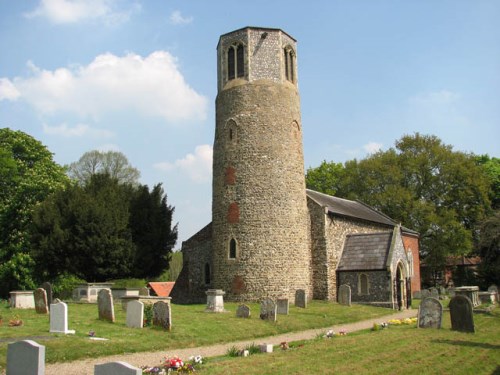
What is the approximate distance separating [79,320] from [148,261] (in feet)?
52.8

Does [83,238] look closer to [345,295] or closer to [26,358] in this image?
[345,295]

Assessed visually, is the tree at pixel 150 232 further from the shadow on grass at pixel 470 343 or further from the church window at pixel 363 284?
the shadow on grass at pixel 470 343

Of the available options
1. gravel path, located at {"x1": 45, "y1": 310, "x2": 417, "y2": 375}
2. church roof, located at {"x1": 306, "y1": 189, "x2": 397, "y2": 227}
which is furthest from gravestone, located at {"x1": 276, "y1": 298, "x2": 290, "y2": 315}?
church roof, located at {"x1": 306, "y1": 189, "x2": 397, "y2": 227}

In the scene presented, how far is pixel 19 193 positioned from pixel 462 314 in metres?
29.5

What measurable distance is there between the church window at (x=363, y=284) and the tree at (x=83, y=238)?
44.6ft

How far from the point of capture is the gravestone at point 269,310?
61.4 feet

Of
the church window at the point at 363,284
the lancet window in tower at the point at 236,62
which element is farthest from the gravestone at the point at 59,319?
the church window at the point at 363,284

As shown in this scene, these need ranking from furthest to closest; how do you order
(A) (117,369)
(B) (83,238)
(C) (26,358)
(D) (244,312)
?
(B) (83,238), (D) (244,312), (C) (26,358), (A) (117,369)

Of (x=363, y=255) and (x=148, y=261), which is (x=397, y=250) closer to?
(x=363, y=255)

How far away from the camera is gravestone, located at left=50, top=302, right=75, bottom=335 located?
13883 mm

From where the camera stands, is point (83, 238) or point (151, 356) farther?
point (83, 238)

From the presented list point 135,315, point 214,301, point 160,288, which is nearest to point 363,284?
point 214,301

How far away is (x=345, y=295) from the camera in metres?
25.8

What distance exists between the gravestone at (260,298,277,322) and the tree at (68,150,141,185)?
31.4 metres
